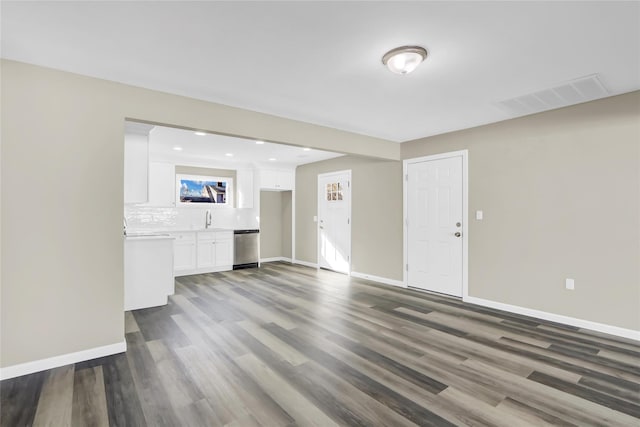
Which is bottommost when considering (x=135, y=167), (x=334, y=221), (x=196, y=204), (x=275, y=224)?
(x=275, y=224)

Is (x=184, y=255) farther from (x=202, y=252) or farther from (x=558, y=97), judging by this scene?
(x=558, y=97)

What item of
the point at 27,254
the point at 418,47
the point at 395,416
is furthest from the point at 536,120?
the point at 27,254

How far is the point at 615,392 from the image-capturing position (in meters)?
2.25

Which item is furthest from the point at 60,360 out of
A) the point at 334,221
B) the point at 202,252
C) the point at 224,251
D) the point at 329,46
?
the point at 334,221

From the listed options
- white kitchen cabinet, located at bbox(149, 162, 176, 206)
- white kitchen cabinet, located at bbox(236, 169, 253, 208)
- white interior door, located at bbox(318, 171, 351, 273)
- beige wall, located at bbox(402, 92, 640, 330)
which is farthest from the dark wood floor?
white kitchen cabinet, located at bbox(236, 169, 253, 208)

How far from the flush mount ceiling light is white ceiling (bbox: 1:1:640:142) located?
7 cm

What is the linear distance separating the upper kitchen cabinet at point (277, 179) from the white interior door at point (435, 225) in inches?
135

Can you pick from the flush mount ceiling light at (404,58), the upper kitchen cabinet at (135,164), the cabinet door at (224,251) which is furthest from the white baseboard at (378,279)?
the upper kitchen cabinet at (135,164)

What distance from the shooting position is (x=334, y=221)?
6734 millimetres

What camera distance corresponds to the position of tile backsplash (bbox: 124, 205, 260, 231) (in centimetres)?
609

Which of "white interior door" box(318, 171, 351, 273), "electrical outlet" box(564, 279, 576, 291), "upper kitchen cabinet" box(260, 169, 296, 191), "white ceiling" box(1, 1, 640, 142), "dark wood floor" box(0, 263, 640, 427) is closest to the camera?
"white ceiling" box(1, 1, 640, 142)

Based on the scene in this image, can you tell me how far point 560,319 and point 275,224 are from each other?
617 cm

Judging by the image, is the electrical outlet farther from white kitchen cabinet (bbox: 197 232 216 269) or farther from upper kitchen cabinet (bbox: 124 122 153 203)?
white kitchen cabinet (bbox: 197 232 216 269)

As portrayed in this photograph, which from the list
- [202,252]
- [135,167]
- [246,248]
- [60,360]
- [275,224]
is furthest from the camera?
[275,224]
